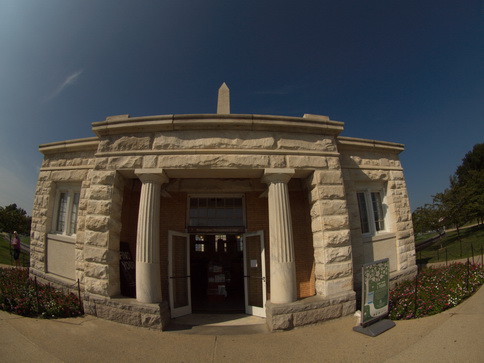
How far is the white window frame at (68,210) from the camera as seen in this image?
703cm

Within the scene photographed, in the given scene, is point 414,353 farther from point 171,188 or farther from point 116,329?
point 171,188

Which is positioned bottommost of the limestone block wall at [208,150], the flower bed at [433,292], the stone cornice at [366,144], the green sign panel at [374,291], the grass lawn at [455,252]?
the grass lawn at [455,252]

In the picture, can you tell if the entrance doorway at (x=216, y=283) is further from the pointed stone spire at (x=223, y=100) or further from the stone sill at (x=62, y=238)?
the pointed stone spire at (x=223, y=100)

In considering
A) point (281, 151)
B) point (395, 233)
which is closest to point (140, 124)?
point (281, 151)

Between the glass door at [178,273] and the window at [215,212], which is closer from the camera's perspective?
the glass door at [178,273]

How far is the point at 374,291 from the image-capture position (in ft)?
15.0

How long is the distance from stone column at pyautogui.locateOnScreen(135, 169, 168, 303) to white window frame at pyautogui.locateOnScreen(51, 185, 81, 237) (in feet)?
11.2

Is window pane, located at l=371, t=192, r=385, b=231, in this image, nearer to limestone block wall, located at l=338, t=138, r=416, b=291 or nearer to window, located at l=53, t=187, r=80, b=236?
limestone block wall, located at l=338, t=138, r=416, b=291

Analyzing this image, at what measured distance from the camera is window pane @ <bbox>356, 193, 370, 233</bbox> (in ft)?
23.5

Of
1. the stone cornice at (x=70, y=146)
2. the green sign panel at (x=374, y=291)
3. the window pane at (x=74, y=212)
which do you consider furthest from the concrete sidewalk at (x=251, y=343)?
the stone cornice at (x=70, y=146)

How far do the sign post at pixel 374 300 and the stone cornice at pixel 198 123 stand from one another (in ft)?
12.7

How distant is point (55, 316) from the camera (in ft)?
16.7

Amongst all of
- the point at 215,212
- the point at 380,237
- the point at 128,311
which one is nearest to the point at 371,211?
the point at 380,237

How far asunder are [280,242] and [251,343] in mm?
2201
